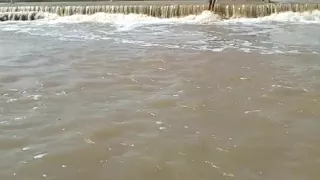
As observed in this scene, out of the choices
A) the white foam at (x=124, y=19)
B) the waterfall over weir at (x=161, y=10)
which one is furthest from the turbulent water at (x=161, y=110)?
the waterfall over weir at (x=161, y=10)

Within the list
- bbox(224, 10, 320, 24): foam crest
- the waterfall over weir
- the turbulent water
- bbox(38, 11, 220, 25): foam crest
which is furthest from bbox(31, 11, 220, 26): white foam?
the turbulent water

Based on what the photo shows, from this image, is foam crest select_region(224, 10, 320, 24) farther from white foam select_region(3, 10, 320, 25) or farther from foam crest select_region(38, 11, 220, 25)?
foam crest select_region(38, 11, 220, 25)

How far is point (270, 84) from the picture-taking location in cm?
571

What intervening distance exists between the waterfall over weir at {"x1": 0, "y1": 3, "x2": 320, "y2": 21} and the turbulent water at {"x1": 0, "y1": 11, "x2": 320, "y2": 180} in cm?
501

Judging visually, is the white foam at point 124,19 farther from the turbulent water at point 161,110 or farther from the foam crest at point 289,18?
the turbulent water at point 161,110

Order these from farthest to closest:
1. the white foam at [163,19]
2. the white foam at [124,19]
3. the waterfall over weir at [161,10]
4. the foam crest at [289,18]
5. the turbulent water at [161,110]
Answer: the waterfall over weir at [161,10] < the white foam at [124,19] < the white foam at [163,19] < the foam crest at [289,18] < the turbulent water at [161,110]

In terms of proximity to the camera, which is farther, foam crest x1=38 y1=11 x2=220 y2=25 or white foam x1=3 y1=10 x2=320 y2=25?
foam crest x1=38 y1=11 x2=220 y2=25

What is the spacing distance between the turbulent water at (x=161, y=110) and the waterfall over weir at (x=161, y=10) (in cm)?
501

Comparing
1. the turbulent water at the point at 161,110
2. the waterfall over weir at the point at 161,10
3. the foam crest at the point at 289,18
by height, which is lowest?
the turbulent water at the point at 161,110

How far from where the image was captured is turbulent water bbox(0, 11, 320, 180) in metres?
3.49

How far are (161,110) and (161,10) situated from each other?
33.2ft

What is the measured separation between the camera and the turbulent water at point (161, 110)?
3.49m

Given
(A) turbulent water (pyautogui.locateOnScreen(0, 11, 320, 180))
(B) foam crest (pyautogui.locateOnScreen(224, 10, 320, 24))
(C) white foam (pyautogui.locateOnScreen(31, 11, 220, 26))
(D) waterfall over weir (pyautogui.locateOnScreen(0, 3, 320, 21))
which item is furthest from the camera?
(D) waterfall over weir (pyautogui.locateOnScreen(0, 3, 320, 21))

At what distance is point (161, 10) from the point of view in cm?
1448
